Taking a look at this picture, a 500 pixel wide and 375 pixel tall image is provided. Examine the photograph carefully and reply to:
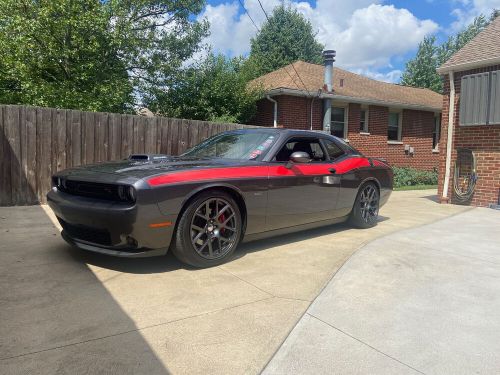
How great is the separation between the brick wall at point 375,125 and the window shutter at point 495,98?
22.6 ft

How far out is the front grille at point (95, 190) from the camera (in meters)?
3.38

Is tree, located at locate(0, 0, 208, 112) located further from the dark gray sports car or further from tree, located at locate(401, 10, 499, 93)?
tree, located at locate(401, 10, 499, 93)

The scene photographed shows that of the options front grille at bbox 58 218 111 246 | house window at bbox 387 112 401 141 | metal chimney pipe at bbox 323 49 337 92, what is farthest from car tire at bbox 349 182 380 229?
house window at bbox 387 112 401 141

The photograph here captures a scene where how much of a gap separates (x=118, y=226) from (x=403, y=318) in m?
2.37

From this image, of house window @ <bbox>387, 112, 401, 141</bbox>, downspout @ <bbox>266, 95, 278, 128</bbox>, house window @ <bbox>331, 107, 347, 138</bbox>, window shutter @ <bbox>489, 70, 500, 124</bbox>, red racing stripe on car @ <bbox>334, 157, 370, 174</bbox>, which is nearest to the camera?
red racing stripe on car @ <bbox>334, 157, 370, 174</bbox>

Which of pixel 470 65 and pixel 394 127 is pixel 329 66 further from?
pixel 470 65

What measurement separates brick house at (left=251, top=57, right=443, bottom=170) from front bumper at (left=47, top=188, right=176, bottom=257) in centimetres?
1098

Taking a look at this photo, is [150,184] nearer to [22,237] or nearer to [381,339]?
[381,339]

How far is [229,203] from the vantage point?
3961mm

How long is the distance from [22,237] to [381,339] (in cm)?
437

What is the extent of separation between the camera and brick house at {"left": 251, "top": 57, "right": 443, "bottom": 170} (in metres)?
14.5

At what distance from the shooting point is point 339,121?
15797mm

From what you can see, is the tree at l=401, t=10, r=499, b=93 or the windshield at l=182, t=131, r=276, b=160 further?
the tree at l=401, t=10, r=499, b=93

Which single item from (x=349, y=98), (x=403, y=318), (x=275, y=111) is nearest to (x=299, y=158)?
(x=403, y=318)
